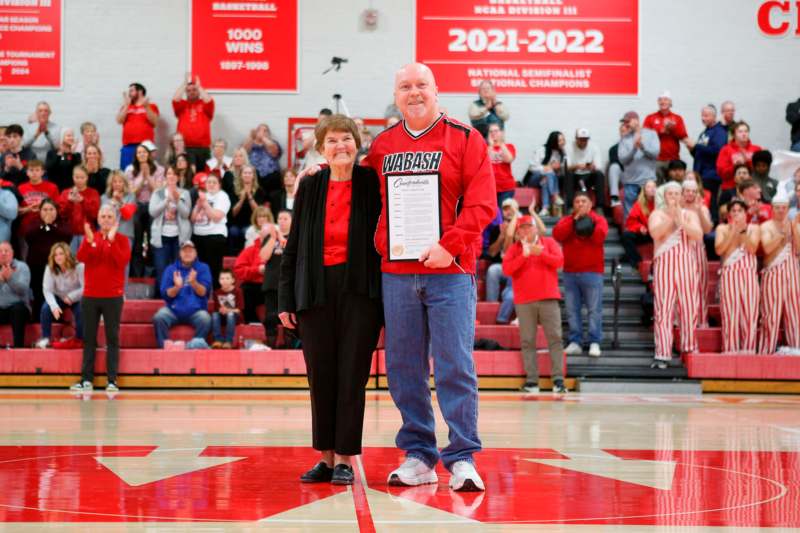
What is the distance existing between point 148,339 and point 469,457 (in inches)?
303

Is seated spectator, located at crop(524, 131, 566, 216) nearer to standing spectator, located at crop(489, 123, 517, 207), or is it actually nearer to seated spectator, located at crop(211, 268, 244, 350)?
standing spectator, located at crop(489, 123, 517, 207)

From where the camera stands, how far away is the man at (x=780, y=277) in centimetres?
1106

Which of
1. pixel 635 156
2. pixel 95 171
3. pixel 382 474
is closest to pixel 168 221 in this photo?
pixel 95 171

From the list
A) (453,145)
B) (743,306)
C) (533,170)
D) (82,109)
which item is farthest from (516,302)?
(82,109)

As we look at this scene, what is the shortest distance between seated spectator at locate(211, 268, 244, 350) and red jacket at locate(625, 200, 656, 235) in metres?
4.86

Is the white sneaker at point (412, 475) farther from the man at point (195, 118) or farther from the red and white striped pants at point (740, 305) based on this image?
the man at point (195, 118)

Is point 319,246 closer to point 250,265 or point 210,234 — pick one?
point 250,265

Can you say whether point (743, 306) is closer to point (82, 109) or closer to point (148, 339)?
point (148, 339)

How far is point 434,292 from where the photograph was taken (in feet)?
13.9

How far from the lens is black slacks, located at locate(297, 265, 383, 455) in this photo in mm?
4320

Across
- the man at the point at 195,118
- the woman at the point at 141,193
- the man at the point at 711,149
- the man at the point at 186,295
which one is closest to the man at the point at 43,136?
the woman at the point at 141,193

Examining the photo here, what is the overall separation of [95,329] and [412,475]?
21.9 ft

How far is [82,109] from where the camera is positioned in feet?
50.8

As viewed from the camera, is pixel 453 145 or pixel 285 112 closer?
pixel 453 145
